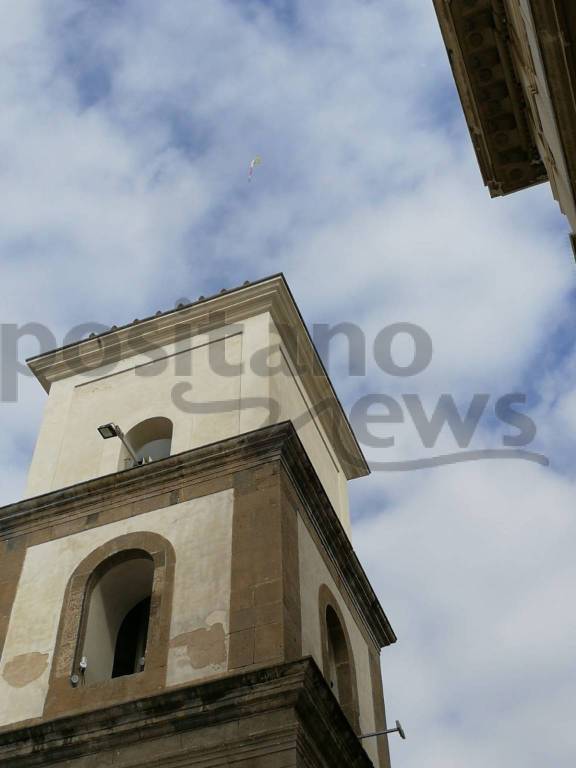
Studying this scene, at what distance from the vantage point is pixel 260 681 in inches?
490

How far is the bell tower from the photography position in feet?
41.0

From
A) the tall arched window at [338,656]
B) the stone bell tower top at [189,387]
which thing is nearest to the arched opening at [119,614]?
the stone bell tower top at [189,387]

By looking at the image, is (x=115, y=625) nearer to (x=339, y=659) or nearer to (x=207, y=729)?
(x=339, y=659)

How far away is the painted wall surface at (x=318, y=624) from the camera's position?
48.5ft

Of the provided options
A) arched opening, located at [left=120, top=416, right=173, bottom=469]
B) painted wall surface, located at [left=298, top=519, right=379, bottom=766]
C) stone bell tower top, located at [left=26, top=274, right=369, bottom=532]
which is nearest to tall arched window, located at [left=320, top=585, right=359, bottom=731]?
painted wall surface, located at [left=298, top=519, right=379, bottom=766]

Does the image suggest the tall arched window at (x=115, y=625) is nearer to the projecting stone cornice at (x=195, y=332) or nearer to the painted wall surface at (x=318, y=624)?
the painted wall surface at (x=318, y=624)

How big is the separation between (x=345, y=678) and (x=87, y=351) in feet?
28.6

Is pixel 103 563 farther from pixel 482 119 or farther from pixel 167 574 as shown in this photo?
pixel 482 119

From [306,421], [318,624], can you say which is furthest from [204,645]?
[306,421]

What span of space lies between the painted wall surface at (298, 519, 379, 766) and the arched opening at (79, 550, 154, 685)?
→ 7.99 feet

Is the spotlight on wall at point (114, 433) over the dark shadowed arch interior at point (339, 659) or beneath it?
over

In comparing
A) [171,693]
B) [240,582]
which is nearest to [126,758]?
[171,693]

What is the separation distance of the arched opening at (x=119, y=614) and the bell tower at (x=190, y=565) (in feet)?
0.11

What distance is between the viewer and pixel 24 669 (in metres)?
14.4
